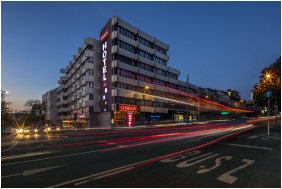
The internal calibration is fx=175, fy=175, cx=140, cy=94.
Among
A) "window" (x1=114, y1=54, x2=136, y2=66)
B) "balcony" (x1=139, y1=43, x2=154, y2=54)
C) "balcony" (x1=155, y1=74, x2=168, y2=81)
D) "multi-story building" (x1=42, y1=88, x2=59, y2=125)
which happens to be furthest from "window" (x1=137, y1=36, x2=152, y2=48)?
"multi-story building" (x1=42, y1=88, x2=59, y2=125)

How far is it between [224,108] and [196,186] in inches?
3496

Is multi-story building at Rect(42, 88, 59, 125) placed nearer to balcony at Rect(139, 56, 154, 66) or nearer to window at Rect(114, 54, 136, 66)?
window at Rect(114, 54, 136, 66)

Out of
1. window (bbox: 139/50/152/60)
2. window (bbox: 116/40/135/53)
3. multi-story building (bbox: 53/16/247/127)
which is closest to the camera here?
multi-story building (bbox: 53/16/247/127)

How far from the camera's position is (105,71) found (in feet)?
151

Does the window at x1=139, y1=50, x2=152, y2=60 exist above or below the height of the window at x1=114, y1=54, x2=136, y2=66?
above

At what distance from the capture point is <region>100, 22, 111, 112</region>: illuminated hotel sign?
44.7m

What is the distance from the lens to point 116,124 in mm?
43688

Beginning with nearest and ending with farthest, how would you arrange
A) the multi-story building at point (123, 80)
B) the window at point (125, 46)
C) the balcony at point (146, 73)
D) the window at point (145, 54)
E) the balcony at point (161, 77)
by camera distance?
the multi-story building at point (123, 80) → the window at point (125, 46) → the balcony at point (146, 73) → the window at point (145, 54) → the balcony at point (161, 77)

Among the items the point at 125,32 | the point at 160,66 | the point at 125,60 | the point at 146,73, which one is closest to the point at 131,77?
the point at 125,60

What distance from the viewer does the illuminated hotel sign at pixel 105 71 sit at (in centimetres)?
4466

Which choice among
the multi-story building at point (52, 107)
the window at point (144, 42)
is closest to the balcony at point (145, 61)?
the window at point (144, 42)

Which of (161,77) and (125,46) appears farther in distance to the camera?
(161,77)

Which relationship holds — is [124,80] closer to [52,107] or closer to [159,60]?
[159,60]

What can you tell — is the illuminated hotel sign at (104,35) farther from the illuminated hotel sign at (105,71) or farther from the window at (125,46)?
the window at (125,46)
